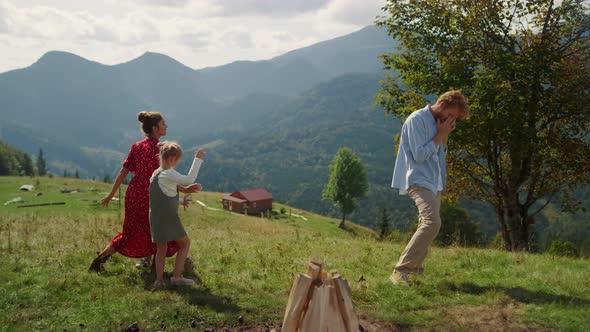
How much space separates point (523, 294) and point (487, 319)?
4.20 feet

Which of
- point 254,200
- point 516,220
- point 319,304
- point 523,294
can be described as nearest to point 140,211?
point 319,304

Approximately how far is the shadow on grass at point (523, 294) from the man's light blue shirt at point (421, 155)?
61.7 inches

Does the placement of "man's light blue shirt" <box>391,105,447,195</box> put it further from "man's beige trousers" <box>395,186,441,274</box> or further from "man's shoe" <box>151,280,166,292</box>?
"man's shoe" <box>151,280,166,292</box>

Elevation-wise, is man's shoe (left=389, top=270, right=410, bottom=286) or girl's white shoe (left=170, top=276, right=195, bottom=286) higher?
man's shoe (left=389, top=270, right=410, bottom=286)

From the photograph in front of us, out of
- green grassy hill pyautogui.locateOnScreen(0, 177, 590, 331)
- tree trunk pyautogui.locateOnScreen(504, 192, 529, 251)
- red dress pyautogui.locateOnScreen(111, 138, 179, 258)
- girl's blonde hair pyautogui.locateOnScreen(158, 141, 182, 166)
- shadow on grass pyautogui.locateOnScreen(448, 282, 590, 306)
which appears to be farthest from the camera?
tree trunk pyautogui.locateOnScreen(504, 192, 529, 251)

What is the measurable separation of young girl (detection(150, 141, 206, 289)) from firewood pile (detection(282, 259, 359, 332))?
9.85 feet

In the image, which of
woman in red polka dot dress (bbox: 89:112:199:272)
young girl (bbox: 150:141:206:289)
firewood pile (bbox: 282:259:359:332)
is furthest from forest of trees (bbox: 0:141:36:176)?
firewood pile (bbox: 282:259:359:332)

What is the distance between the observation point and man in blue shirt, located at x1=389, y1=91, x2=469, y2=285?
22.2ft

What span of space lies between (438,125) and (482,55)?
30.5ft

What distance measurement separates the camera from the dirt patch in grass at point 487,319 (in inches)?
215

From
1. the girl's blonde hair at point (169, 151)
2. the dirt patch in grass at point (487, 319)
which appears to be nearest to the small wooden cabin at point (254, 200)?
the girl's blonde hair at point (169, 151)

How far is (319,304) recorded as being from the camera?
13.2 feet

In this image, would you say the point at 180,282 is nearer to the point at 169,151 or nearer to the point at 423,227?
the point at 169,151

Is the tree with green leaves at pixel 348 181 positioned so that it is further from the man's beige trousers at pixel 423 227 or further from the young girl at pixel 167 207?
the young girl at pixel 167 207
